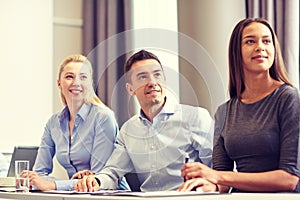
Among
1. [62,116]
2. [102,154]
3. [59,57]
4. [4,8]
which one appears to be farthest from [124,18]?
[102,154]

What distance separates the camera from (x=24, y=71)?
408cm

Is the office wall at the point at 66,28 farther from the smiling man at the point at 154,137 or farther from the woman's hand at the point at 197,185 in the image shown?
the woman's hand at the point at 197,185

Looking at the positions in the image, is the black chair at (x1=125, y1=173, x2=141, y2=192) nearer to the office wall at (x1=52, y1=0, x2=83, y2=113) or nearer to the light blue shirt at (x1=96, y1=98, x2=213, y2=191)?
the light blue shirt at (x1=96, y1=98, x2=213, y2=191)

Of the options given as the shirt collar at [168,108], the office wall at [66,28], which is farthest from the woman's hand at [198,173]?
the office wall at [66,28]

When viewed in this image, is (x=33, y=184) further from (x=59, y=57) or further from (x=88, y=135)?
(x=59, y=57)

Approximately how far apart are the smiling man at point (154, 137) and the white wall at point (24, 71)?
1888mm

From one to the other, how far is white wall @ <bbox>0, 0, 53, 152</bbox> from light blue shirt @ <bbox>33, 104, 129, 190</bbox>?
1260 mm

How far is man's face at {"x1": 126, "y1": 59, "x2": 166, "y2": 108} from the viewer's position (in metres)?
1.93

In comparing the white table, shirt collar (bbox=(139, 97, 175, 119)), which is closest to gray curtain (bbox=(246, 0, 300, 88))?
shirt collar (bbox=(139, 97, 175, 119))

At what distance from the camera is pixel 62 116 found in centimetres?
266

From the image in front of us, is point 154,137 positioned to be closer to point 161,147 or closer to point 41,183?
point 161,147

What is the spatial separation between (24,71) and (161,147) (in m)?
2.26

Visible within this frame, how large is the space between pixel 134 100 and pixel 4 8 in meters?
2.34

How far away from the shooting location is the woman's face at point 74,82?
93.3 inches
